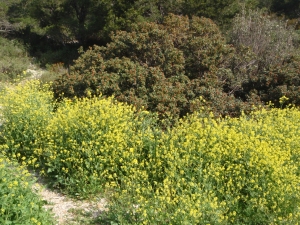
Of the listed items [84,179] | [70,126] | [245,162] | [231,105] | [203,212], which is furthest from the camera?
[231,105]

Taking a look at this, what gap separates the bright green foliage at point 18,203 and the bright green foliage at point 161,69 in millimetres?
3504

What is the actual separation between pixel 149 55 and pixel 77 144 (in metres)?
3.65

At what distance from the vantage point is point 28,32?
710 inches

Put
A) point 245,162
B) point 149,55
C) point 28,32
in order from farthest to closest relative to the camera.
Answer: point 28,32, point 149,55, point 245,162

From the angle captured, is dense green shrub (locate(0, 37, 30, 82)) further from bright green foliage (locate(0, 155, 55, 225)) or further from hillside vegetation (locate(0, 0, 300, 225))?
bright green foliage (locate(0, 155, 55, 225))

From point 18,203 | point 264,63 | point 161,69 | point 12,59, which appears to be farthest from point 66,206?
point 12,59

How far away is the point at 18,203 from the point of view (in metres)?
4.09

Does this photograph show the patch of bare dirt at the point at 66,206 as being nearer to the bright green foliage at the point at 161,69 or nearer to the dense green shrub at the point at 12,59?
the bright green foliage at the point at 161,69

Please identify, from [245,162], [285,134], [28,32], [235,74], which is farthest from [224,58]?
[28,32]

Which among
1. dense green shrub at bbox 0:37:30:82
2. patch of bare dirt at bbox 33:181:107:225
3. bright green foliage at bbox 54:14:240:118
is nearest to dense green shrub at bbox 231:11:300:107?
bright green foliage at bbox 54:14:240:118

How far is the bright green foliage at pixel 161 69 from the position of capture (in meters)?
7.76

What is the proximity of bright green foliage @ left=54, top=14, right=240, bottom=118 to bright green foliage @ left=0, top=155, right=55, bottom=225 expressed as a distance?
3504mm

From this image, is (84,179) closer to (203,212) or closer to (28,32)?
(203,212)

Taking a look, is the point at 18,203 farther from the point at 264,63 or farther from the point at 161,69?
the point at 264,63
